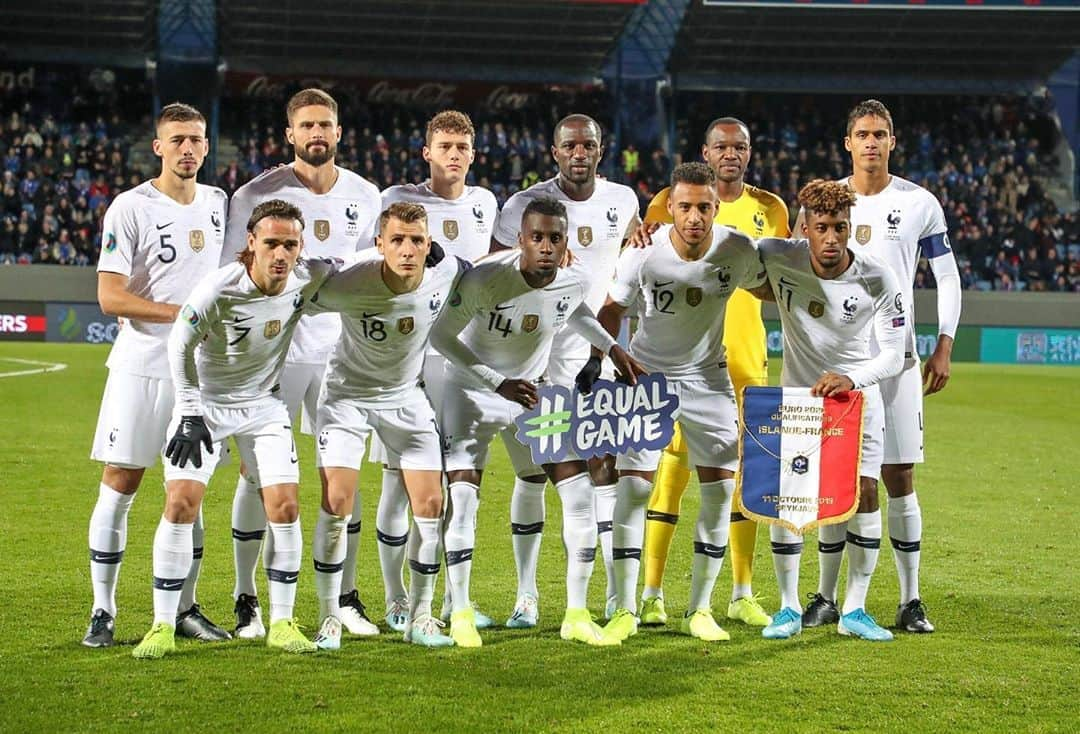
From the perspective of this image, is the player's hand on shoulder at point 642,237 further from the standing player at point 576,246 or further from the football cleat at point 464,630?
the football cleat at point 464,630

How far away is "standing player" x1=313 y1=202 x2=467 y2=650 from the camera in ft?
18.0

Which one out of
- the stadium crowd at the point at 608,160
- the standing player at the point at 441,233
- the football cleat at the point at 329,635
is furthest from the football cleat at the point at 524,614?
the stadium crowd at the point at 608,160

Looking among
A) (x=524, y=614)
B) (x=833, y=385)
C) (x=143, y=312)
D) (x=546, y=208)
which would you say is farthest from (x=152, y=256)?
(x=833, y=385)

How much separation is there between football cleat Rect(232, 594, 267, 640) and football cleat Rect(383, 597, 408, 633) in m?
0.54

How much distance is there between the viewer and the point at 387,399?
5.65 meters

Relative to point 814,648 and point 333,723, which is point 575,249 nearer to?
point 814,648

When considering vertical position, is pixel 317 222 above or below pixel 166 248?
above

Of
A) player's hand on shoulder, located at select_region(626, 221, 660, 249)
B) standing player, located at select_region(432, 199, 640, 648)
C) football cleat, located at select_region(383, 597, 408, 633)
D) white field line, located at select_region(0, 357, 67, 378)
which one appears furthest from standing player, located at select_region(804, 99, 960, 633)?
white field line, located at select_region(0, 357, 67, 378)

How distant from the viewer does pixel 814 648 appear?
18.6 ft

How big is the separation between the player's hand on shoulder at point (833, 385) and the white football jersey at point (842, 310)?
0.04 m

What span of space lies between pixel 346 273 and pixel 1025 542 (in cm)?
512

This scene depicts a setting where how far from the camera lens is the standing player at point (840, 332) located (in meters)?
5.77

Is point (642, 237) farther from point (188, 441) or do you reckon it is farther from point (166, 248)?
point (188, 441)

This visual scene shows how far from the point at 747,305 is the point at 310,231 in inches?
81.9
